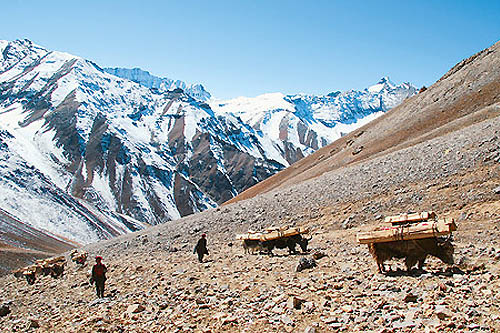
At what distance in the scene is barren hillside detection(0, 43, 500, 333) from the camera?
33.1ft

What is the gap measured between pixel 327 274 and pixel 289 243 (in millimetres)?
8621

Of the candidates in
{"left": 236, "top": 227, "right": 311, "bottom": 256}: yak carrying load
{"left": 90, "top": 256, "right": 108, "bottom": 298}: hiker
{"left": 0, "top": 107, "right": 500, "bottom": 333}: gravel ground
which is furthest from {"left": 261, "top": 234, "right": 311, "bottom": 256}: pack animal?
{"left": 90, "top": 256, "right": 108, "bottom": 298}: hiker

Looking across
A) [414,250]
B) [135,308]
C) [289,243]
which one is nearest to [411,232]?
[414,250]

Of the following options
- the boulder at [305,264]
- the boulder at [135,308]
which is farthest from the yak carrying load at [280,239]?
the boulder at [135,308]

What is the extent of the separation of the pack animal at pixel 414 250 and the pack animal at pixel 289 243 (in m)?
8.56

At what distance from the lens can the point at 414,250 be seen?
13.6 m

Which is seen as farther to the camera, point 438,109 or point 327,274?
point 438,109

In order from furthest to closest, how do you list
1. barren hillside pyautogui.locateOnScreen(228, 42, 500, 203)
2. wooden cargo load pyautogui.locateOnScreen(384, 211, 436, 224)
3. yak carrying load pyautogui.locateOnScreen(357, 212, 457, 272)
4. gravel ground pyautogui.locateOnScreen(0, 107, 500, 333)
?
1. barren hillside pyautogui.locateOnScreen(228, 42, 500, 203)
2. wooden cargo load pyautogui.locateOnScreen(384, 211, 436, 224)
3. yak carrying load pyautogui.locateOnScreen(357, 212, 457, 272)
4. gravel ground pyautogui.locateOnScreen(0, 107, 500, 333)

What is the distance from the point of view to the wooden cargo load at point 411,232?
12898 millimetres

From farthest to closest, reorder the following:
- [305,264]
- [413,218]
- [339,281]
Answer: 1. [305,264]
2. [413,218]
3. [339,281]

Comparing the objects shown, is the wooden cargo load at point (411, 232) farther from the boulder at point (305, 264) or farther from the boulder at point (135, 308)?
the boulder at point (135, 308)

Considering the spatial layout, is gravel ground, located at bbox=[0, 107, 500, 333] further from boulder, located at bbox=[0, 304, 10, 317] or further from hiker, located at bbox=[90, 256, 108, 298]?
hiker, located at bbox=[90, 256, 108, 298]

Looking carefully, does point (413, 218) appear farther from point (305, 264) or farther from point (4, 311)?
point (4, 311)

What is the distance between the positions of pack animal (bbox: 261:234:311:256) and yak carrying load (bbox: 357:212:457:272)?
826 cm
